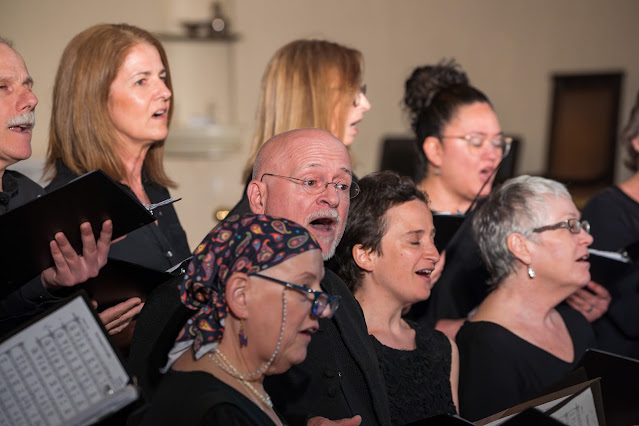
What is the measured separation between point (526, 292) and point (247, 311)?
58.1 inches

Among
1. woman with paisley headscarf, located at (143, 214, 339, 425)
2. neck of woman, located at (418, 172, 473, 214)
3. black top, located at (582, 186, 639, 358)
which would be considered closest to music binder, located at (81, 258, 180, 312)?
woman with paisley headscarf, located at (143, 214, 339, 425)

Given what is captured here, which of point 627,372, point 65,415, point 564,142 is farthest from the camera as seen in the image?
point 564,142

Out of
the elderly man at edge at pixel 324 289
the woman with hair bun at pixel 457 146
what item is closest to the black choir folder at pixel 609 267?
the woman with hair bun at pixel 457 146

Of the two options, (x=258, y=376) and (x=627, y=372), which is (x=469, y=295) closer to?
(x=627, y=372)

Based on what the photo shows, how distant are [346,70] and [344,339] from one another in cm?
137

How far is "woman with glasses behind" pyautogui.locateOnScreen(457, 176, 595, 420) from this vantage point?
8.45 ft

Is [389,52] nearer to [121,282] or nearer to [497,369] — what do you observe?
[497,369]

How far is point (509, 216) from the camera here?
110 inches

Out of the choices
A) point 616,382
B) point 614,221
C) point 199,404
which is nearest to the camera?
point 199,404


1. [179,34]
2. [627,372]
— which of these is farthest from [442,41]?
[627,372]

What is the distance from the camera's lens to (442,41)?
25.7ft

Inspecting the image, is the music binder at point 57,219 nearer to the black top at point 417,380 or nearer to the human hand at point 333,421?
the human hand at point 333,421

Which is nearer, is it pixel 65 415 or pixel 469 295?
pixel 65 415

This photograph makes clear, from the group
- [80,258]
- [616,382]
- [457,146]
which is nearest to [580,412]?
[616,382]
